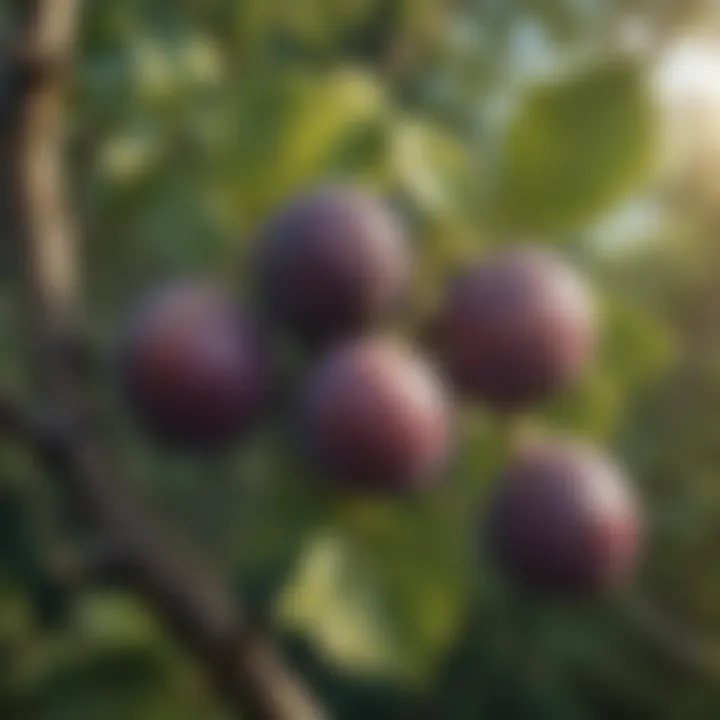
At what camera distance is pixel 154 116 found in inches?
29.9

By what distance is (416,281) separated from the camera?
22.7 inches

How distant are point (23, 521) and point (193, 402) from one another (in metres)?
0.64

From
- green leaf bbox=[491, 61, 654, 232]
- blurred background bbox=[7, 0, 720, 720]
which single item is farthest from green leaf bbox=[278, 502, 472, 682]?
green leaf bbox=[491, 61, 654, 232]

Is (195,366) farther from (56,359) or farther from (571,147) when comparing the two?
(571,147)

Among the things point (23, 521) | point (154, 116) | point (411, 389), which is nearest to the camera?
point (411, 389)

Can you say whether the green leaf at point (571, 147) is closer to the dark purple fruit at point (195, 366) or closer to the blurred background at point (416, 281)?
the blurred background at point (416, 281)

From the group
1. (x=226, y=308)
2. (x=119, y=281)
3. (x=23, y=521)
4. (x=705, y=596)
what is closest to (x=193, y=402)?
(x=226, y=308)

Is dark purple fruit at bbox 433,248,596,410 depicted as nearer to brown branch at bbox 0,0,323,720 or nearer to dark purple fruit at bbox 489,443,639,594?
dark purple fruit at bbox 489,443,639,594

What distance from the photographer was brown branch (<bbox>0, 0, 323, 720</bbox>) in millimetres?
564

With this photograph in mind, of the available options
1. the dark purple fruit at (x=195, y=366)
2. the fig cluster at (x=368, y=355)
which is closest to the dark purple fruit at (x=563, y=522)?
the fig cluster at (x=368, y=355)

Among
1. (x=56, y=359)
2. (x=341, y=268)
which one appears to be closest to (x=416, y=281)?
(x=341, y=268)

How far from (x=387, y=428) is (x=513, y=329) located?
59mm

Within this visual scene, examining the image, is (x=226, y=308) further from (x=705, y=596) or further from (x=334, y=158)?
(x=705, y=596)

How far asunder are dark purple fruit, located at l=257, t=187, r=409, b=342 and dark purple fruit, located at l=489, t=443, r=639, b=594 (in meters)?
0.08
